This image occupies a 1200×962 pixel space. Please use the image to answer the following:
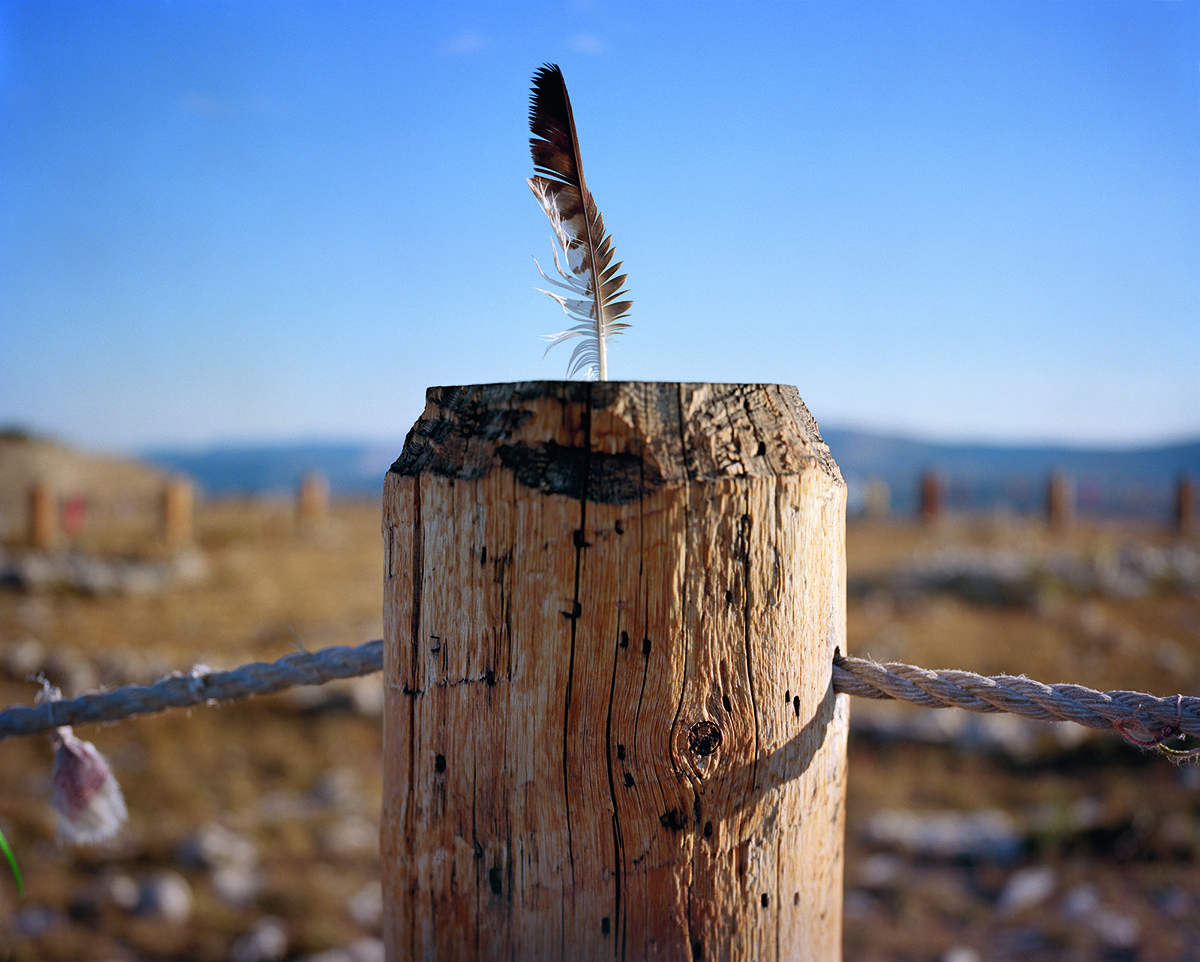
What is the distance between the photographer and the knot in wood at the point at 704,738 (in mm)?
1190

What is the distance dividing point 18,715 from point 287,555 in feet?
36.1

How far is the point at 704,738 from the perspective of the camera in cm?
119

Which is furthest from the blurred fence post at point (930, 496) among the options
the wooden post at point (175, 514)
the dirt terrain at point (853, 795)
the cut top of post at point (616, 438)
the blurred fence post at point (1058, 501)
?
the cut top of post at point (616, 438)

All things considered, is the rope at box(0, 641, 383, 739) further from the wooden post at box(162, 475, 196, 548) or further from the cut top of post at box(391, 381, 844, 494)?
the wooden post at box(162, 475, 196, 548)

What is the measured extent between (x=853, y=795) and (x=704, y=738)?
443 centimetres

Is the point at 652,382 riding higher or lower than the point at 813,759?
higher

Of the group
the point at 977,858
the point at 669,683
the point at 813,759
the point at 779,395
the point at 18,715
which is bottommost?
the point at 977,858

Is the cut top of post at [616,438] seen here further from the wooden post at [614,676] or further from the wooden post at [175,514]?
the wooden post at [175,514]

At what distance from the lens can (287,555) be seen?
1229 centimetres

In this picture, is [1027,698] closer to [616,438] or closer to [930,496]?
[616,438]

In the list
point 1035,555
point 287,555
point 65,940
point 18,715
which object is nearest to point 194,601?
point 287,555

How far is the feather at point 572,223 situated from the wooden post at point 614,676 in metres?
0.47

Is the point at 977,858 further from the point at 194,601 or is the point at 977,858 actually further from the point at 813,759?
the point at 194,601

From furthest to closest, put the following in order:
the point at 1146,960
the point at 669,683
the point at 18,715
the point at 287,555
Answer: the point at 287,555 < the point at 1146,960 < the point at 18,715 < the point at 669,683
